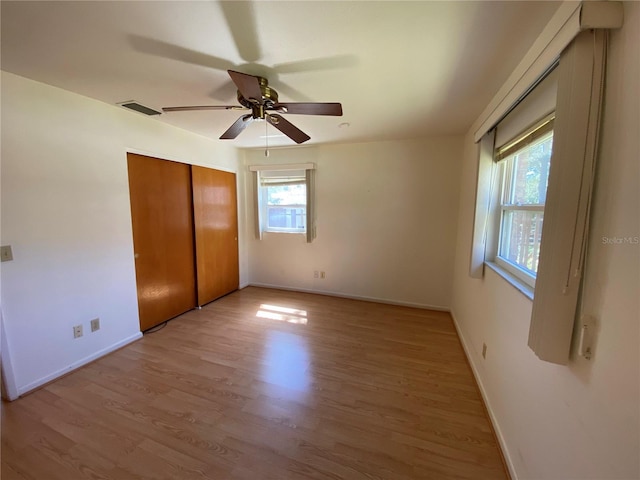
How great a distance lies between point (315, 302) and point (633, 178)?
3459 millimetres

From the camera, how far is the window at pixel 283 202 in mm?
4191

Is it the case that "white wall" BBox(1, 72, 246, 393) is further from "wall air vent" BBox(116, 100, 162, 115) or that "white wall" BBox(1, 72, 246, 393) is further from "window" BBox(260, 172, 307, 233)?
"window" BBox(260, 172, 307, 233)

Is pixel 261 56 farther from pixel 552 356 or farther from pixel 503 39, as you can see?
pixel 552 356

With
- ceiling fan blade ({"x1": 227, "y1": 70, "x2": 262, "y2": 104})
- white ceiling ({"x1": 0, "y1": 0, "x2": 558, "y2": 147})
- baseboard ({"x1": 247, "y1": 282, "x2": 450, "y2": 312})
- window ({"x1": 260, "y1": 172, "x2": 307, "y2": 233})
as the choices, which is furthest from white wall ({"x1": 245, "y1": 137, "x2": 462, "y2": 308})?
ceiling fan blade ({"x1": 227, "y1": 70, "x2": 262, "y2": 104})

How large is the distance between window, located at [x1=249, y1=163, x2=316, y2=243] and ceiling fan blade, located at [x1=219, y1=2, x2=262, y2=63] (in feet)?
7.79

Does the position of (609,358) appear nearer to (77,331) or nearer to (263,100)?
(263,100)

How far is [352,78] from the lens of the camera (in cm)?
188

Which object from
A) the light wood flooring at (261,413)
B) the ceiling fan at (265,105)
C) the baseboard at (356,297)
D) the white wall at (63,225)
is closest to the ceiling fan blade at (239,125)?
the ceiling fan at (265,105)

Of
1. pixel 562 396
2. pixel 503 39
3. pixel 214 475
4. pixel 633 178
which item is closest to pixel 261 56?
pixel 503 39

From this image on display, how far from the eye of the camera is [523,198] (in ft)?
5.82

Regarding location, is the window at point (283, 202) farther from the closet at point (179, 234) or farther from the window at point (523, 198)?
Answer: the window at point (523, 198)

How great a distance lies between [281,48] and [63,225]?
226 centimetres

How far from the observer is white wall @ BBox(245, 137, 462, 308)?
136 inches

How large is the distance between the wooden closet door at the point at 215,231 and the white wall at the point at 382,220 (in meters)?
0.78
